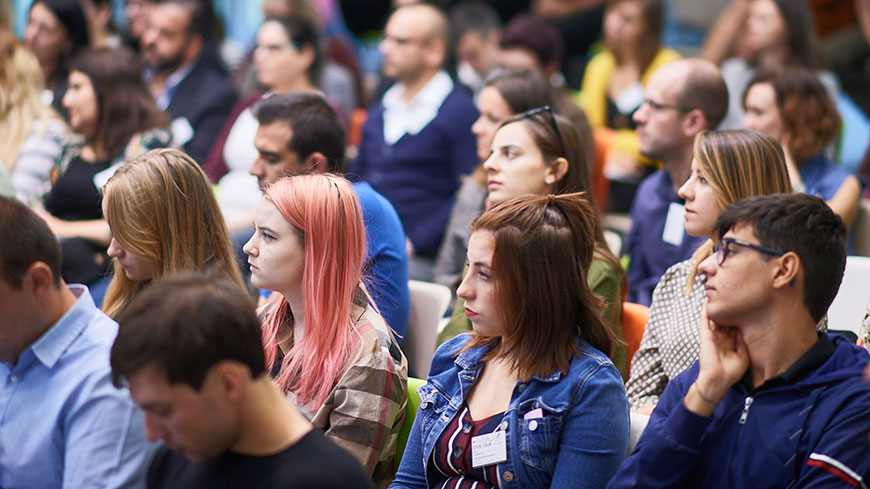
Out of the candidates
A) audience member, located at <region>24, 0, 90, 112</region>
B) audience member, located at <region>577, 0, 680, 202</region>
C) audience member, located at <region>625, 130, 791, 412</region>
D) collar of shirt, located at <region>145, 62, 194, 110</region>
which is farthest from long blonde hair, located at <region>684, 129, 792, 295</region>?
audience member, located at <region>24, 0, 90, 112</region>

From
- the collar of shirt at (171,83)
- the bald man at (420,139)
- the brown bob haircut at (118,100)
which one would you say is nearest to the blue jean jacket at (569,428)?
the bald man at (420,139)

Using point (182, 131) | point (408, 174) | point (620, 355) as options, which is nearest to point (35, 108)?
point (182, 131)

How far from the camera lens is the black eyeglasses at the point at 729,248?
1859 mm

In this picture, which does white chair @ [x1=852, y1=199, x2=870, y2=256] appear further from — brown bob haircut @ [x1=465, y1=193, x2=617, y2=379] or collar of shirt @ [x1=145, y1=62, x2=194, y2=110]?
collar of shirt @ [x1=145, y1=62, x2=194, y2=110]

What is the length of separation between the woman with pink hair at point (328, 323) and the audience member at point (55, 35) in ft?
12.8

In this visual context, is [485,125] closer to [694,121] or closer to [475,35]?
[694,121]

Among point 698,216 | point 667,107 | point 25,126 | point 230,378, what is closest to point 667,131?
point 667,107

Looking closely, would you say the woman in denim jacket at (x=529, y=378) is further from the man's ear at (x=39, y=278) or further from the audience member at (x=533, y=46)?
the audience member at (x=533, y=46)

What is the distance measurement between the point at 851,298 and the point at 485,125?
160 centimetres

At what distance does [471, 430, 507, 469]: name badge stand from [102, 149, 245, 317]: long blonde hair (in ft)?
2.79

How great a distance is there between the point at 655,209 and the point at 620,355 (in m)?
1.07

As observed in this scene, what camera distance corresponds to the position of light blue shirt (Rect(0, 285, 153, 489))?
1.77m

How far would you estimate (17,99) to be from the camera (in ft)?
15.2

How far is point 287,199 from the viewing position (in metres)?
2.32
